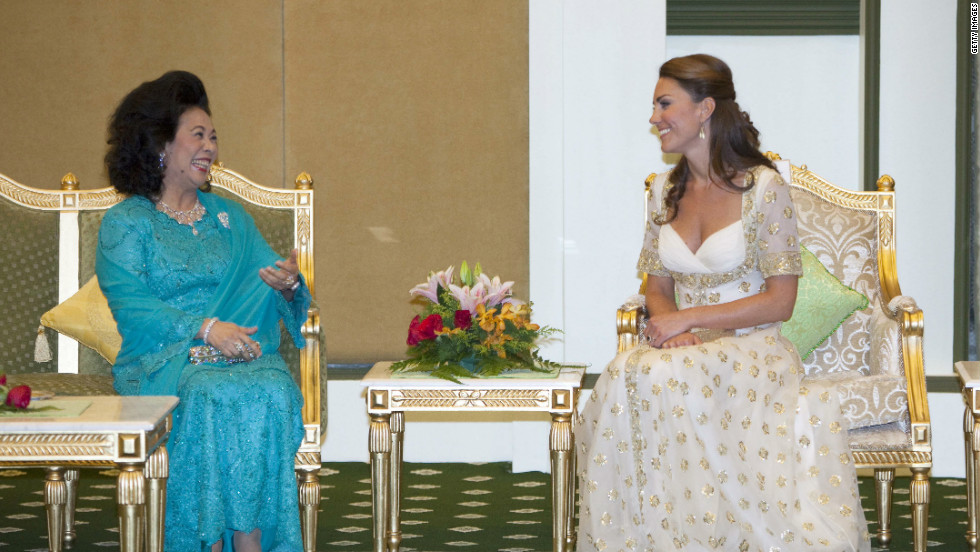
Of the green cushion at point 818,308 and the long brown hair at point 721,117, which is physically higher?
the long brown hair at point 721,117

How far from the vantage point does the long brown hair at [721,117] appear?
3.98 meters

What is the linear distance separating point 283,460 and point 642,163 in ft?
8.66

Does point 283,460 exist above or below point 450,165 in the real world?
below

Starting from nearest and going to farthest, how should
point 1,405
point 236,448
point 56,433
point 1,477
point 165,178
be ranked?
point 56,433, point 1,405, point 236,448, point 165,178, point 1,477

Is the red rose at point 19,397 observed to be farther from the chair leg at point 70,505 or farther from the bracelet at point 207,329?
the chair leg at point 70,505

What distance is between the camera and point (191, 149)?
404 cm

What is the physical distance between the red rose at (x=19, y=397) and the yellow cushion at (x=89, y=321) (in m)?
1.18

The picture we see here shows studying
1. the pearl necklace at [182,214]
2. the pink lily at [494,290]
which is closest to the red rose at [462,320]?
the pink lily at [494,290]

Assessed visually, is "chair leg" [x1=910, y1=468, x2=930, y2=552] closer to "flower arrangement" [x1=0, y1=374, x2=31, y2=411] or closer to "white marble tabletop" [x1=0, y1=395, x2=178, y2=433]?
"white marble tabletop" [x1=0, y1=395, x2=178, y2=433]

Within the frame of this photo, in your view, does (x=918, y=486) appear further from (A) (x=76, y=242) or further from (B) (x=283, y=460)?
(A) (x=76, y=242)

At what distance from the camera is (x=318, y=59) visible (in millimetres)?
5871

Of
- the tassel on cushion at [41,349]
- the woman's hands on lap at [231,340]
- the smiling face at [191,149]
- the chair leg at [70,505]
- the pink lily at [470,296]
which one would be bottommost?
the chair leg at [70,505]

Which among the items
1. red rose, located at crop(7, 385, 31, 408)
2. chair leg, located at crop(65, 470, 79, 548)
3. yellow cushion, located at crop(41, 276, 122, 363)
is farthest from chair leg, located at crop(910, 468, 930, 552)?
chair leg, located at crop(65, 470, 79, 548)

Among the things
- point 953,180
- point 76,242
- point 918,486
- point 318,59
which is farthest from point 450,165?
point 918,486
